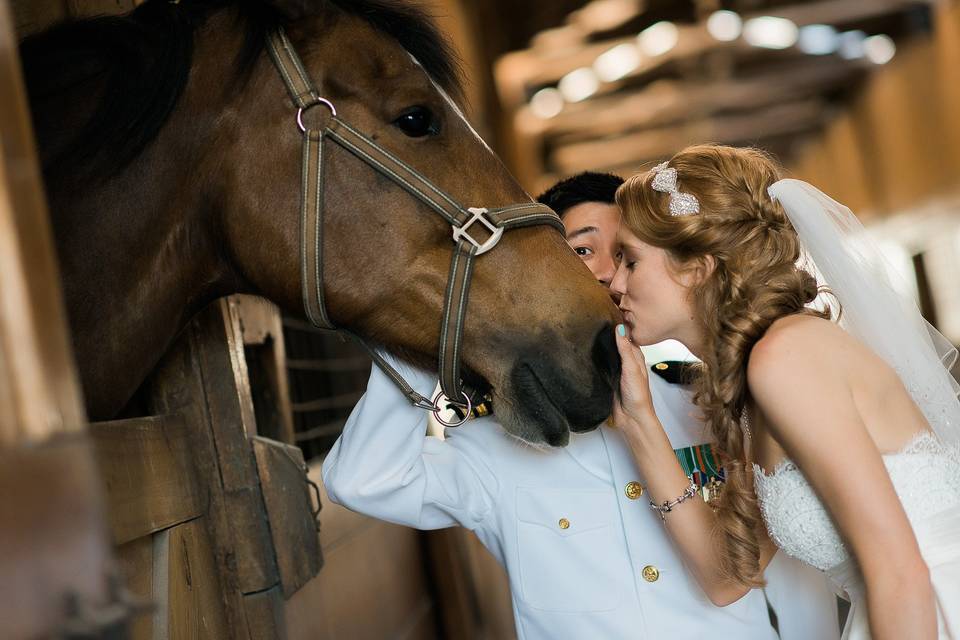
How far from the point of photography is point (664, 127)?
16109mm

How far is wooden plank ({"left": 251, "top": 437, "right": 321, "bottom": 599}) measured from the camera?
1815mm

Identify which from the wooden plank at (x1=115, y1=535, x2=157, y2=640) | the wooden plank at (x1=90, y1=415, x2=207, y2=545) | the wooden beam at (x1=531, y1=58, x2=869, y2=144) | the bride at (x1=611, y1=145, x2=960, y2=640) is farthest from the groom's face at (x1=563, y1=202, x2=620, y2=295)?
the wooden beam at (x1=531, y1=58, x2=869, y2=144)

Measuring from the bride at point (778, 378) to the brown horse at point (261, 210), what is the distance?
6.5 inches

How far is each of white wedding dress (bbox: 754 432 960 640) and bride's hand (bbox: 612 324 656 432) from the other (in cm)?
21

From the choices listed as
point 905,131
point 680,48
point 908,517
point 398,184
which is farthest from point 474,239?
point 905,131

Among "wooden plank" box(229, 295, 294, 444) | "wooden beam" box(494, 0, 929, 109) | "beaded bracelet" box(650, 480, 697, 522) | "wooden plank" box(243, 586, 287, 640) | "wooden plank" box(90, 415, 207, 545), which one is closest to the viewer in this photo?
"wooden plank" box(90, 415, 207, 545)

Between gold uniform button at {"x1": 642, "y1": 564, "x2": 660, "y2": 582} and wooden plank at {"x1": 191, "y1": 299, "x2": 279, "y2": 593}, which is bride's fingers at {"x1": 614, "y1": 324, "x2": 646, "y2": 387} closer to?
gold uniform button at {"x1": 642, "y1": 564, "x2": 660, "y2": 582}

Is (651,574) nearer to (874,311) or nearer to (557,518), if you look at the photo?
(557,518)

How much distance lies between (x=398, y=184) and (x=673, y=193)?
44 cm

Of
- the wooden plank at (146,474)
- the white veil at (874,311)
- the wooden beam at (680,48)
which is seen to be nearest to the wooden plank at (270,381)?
the wooden plank at (146,474)

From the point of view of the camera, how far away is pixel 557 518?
1736mm

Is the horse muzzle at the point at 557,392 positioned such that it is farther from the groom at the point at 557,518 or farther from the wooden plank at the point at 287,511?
the wooden plank at the point at 287,511

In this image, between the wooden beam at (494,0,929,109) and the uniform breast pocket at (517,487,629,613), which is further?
the wooden beam at (494,0,929,109)

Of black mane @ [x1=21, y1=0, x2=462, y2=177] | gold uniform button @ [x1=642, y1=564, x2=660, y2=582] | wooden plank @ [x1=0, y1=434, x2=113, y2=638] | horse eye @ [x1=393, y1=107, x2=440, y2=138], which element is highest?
black mane @ [x1=21, y1=0, x2=462, y2=177]
